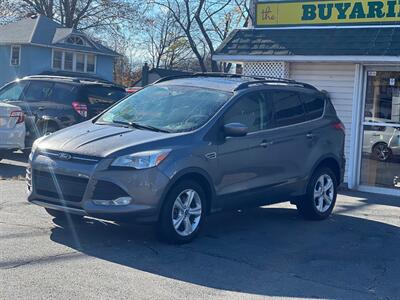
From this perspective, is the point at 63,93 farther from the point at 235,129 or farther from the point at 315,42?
the point at 235,129

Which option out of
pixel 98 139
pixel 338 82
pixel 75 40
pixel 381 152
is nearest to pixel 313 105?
pixel 98 139

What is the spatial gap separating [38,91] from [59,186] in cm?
823

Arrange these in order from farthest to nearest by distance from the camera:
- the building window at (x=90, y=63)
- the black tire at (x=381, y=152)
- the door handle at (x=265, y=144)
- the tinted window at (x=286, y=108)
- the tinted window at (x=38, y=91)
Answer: the building window at (x=90, y=63)
the tinted window at (x=38, y=91)
the black tire at (x=381, y=152)
the tinted window at (x=286, y=108)
the door handle at (x=265, y=144)

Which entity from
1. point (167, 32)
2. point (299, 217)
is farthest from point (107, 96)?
point (167, 32)

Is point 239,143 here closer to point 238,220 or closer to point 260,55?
point 238,220

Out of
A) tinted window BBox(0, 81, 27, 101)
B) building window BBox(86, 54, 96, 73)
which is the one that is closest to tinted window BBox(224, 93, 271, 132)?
tinted window BBox(0, 81, 27, 101)

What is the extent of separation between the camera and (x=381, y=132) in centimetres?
1270

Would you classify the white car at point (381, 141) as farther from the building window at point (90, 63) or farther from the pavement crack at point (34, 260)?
the building window at point (90, 63)

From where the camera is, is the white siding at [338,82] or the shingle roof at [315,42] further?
the white siding at [338,82]

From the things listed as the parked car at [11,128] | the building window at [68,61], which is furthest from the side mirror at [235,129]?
the building window at [68,61]

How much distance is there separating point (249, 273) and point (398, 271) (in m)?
1.60

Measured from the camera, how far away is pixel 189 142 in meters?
7.32

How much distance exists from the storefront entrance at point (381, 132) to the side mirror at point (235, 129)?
5713mm

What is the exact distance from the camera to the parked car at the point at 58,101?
1431 centimetres
